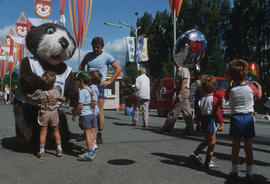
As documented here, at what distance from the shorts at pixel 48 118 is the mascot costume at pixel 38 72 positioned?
1.02 feet

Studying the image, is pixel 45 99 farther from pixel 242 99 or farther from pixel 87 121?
pixel 242 99

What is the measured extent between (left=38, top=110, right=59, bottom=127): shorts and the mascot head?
76cm

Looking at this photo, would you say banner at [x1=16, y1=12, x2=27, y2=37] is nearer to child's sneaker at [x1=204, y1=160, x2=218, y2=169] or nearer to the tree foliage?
the tree foliage

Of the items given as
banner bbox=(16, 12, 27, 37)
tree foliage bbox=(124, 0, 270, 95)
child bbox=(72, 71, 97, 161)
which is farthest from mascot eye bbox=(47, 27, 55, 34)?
tree foliage bbox=(124, 0, 270, 95)

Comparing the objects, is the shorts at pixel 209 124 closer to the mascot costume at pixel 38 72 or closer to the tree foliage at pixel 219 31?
the mascot costume at pixel 38 72

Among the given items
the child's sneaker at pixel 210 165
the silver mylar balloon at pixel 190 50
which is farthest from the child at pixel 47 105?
the silver mylar balloon at pixel 190 50

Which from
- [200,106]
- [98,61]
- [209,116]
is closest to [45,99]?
[98,61]

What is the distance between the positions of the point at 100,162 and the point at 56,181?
87 cm

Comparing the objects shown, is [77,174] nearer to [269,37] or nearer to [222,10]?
[269,37]

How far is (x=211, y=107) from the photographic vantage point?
135 inches

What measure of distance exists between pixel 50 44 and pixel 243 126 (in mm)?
2765

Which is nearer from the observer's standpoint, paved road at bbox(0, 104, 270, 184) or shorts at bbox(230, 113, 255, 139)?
paved road at bbox(0, 104, 270, 184)

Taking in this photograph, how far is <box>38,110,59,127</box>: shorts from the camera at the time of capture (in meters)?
3.92

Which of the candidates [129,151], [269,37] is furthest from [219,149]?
[269,37]
